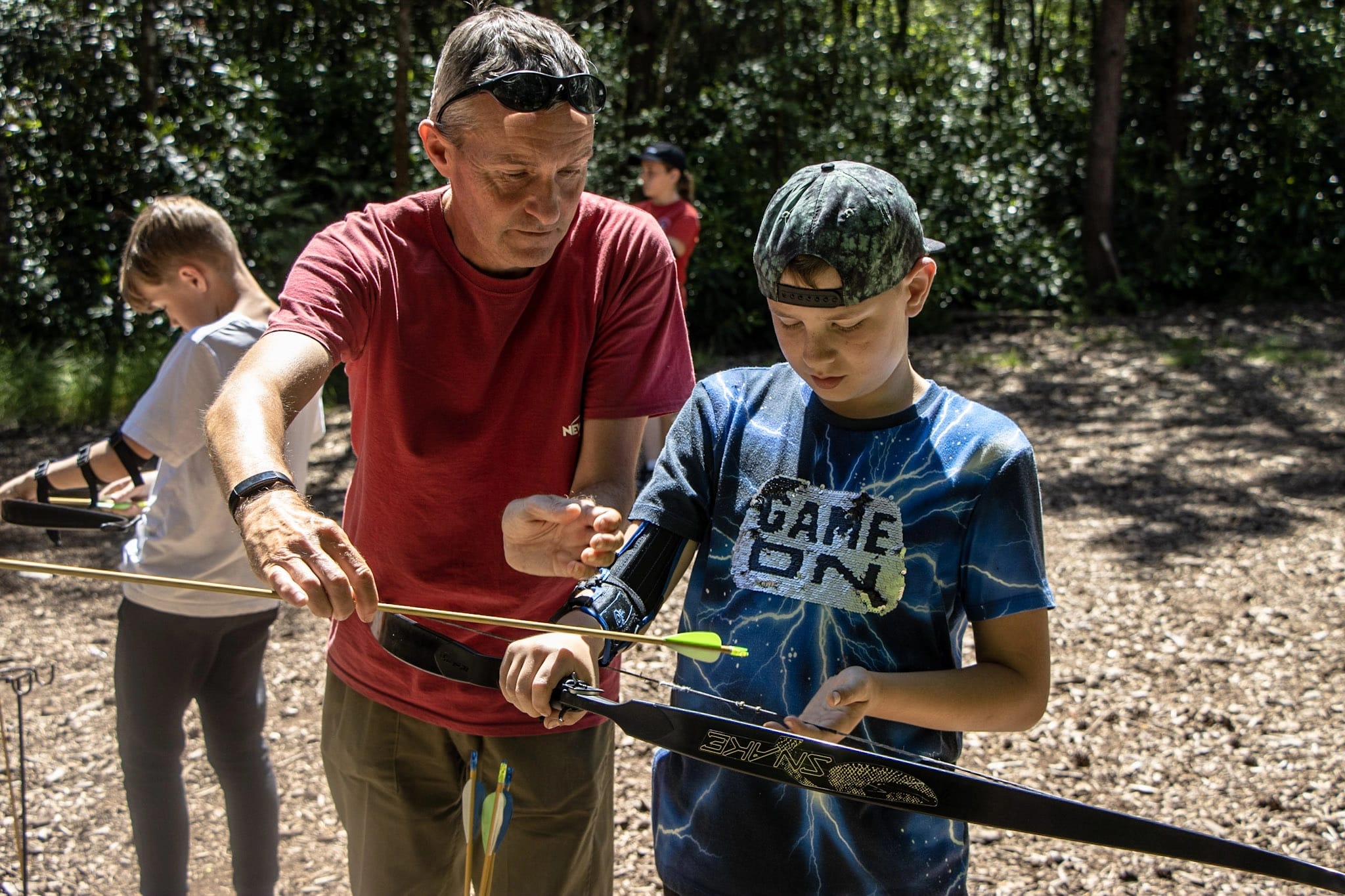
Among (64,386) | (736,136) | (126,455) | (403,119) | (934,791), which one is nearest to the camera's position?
(934,791)

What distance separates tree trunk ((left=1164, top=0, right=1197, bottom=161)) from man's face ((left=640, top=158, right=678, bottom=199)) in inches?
253

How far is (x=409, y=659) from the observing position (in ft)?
6.63

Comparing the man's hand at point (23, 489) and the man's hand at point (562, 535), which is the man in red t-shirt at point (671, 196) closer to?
the man's hand at point (23, 489)

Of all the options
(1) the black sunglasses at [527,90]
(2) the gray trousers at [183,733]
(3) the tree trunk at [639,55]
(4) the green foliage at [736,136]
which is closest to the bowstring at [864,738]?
(1) the black sunglasses at [527,90]

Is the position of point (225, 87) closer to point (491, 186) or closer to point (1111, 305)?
point (1111, 305)

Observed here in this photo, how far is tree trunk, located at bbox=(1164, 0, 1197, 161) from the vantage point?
11.8m

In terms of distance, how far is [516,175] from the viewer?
6.28 feet

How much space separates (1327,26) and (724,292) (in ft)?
20.5

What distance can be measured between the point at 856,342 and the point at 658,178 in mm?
6076

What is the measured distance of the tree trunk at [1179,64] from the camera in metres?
11.8

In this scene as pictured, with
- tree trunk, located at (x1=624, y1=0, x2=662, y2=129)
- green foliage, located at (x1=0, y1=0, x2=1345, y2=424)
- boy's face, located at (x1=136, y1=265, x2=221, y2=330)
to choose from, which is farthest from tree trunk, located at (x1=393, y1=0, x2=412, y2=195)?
boy's face, located at (x1=136, y1=265, x2=221, y2=330)

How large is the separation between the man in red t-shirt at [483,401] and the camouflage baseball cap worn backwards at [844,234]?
16.6 inches

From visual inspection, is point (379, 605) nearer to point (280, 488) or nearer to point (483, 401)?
point (280, 488)

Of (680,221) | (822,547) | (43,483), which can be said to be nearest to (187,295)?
(43,483)
